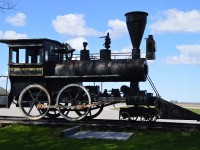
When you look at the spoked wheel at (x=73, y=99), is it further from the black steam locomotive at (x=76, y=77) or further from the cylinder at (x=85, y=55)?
the cylinder at (x=85, y=55)

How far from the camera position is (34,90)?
13.1 metres

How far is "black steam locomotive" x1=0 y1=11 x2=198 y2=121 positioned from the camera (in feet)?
38.6

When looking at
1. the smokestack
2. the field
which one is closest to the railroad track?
the field

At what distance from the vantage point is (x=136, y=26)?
11.9 metres

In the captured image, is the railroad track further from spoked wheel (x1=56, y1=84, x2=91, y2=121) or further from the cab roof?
the cab roof

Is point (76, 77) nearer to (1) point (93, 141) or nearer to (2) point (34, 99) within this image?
(2) point (34, 99)

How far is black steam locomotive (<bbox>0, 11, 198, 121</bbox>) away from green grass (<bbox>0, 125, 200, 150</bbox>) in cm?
130

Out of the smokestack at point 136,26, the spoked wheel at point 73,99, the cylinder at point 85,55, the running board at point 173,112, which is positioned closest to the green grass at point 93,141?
the running board at point 173,112

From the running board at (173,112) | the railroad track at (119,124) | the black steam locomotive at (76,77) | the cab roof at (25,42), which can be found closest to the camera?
the railroad track at (119,124)

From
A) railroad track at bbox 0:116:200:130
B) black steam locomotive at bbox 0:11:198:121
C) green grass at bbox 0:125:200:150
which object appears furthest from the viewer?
black steam locomotive at bbox 0:11:198:121

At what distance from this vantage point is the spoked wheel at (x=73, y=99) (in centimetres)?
1196

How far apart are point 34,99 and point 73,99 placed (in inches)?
65.5

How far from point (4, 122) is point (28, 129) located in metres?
1.54

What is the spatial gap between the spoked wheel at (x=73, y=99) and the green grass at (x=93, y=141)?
112 centimetres
